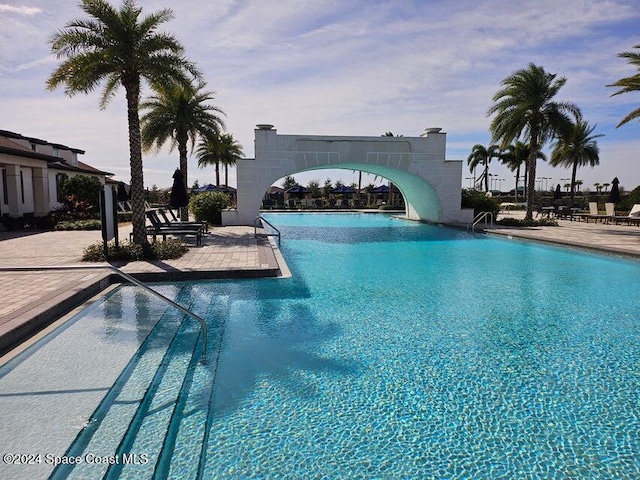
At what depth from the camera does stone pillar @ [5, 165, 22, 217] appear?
18531 millimetres

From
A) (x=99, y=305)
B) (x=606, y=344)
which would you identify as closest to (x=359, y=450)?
(x=606, y=344)

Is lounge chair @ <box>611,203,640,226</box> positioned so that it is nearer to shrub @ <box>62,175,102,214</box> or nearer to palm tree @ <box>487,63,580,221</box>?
palm tree @ <box>487,63,580,221</box>

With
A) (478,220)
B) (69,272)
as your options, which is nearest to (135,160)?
(69,272)

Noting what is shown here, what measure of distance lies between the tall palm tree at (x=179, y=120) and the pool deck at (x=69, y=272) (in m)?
7.56

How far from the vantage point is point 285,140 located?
811 inches

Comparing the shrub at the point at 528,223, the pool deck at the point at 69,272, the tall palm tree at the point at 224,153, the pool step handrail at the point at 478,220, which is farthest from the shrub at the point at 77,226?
the shrub at the point at 528,223

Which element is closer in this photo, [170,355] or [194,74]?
[170,355]

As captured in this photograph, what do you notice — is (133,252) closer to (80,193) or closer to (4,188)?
(4,188)

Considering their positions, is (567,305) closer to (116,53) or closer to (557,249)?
(557,249)

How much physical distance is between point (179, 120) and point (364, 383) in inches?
748

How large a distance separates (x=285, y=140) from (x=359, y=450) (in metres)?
18.5

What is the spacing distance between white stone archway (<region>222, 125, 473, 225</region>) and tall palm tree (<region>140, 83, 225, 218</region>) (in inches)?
118

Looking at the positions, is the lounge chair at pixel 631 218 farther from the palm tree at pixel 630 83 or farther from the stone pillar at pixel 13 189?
the stone pillar at pixel 13 189

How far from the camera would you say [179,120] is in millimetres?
20438
